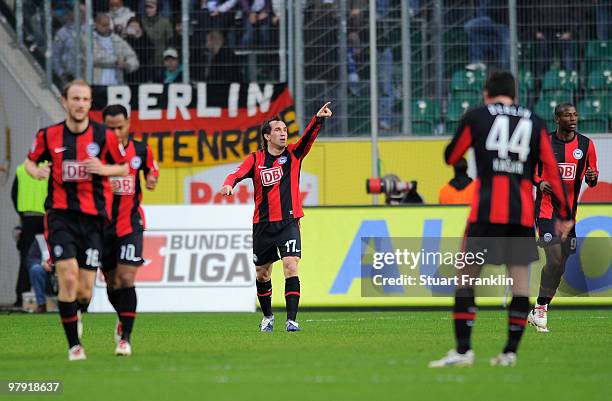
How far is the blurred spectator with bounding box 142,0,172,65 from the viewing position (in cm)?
2094

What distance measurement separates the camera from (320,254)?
1764 cm

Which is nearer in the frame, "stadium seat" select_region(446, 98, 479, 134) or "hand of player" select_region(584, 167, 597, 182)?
"hand of player" select_region(584, 167, 597, 182)

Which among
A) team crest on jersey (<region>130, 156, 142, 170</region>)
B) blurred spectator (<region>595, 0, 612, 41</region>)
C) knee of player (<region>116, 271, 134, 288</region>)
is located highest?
blurred spectator (<region>595, 0, 612, 41</region>)

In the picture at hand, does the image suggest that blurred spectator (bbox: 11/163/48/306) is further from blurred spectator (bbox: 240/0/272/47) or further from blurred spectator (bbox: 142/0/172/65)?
blurred spectator (bbox: 240/0/272/47)

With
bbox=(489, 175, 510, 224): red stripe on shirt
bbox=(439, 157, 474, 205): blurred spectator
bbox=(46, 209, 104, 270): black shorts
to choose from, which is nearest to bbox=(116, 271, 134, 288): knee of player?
bbox=(46, 209, 104, 270): black shorts

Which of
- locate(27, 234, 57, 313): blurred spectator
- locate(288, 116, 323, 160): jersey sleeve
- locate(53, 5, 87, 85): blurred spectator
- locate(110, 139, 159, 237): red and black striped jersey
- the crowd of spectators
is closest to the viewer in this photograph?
locate(110, 139, 159, 237): red and black striped jersey

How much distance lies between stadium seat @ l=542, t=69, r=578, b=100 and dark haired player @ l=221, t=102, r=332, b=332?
26.2 ft

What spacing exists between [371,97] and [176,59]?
11.5ft

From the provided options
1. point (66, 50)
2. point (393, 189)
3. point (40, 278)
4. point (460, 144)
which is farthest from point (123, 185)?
point (66, 50)

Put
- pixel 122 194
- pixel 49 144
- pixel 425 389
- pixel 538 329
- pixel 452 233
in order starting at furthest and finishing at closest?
pixel 452 233
pixel 538 329
pixel 122 194
pixel 49 144
pixel 425 389

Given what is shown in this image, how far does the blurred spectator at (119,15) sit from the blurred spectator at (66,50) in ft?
1.58

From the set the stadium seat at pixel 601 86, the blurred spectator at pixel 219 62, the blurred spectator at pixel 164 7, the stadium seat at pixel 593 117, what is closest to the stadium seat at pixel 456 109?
the stadium seat at pixel 593 117

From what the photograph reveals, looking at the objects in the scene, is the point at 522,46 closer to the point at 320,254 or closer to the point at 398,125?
the point at 398,125

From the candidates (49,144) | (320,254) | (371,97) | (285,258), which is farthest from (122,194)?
(371,97)
